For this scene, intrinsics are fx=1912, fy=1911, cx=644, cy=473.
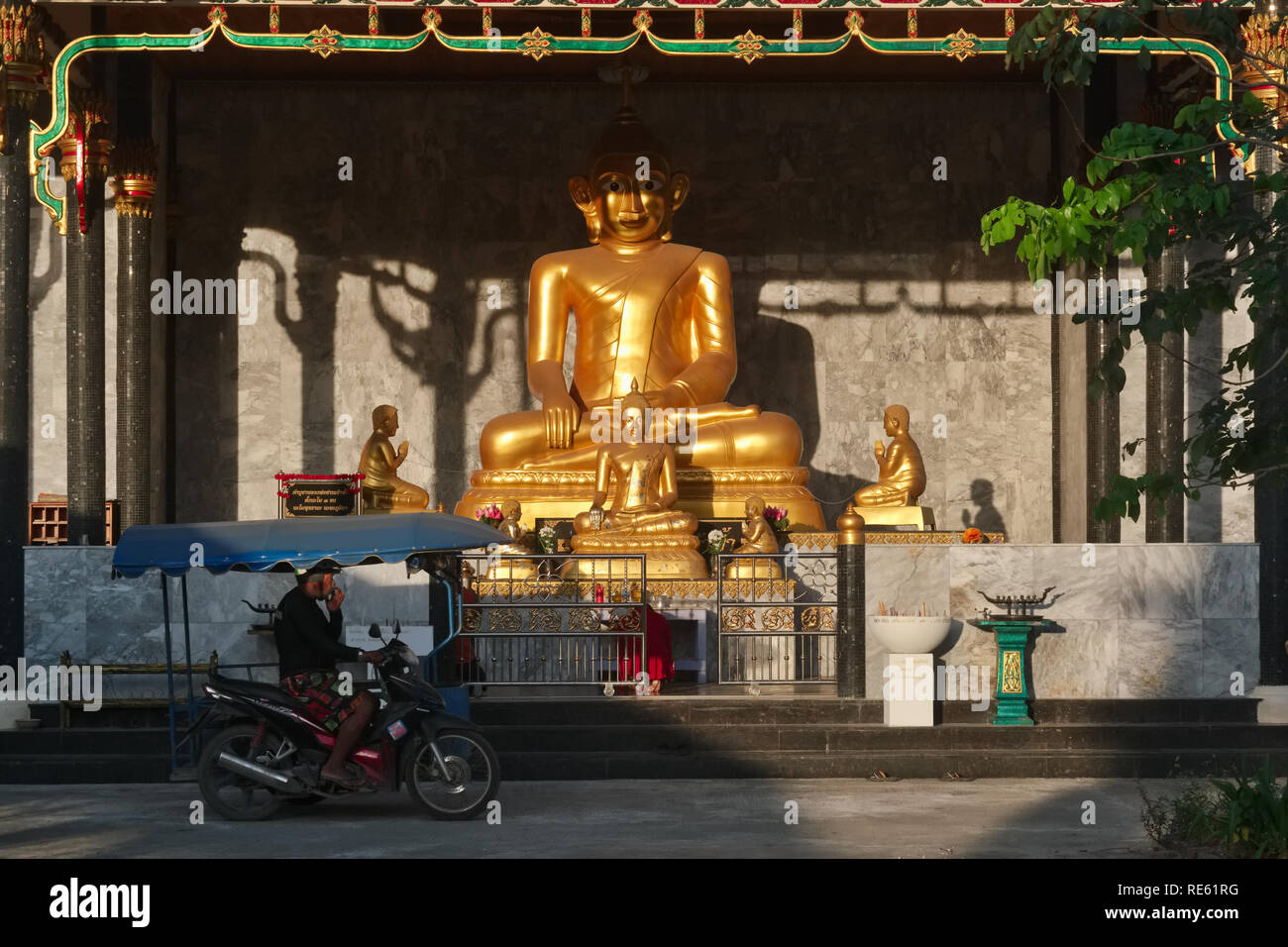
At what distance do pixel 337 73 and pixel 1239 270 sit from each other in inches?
469

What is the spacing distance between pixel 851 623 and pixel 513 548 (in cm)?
336

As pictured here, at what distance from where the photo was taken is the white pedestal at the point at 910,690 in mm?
11445

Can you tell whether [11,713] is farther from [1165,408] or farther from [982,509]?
Answer: [982,509]

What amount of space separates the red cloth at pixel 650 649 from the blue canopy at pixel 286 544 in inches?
90.3

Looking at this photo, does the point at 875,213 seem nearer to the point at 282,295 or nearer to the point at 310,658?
the point at 282,295

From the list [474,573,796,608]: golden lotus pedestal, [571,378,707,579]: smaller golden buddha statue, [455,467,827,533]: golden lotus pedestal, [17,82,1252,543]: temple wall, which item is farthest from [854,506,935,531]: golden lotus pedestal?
[474,573,796,608]: golden lotus pedestal

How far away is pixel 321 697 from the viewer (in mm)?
9516

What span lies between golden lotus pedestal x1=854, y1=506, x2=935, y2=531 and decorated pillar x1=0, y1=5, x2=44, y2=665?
671 cm

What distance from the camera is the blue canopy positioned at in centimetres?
985

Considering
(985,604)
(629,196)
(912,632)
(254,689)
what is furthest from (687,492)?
(254,689)

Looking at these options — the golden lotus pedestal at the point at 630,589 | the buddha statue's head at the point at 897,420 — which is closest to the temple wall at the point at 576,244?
the buddha statue's head at the point at 897,420

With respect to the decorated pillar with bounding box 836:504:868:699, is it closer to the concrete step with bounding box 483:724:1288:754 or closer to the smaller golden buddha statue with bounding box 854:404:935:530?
the concrete step with bounding box 483:724:1288:754

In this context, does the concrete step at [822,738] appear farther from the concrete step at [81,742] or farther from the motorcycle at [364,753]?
the concrete step at [81,742]

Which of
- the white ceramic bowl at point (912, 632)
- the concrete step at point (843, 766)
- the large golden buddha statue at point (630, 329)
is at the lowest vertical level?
the concrete step at point (843, 766)
